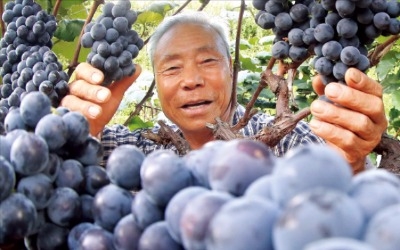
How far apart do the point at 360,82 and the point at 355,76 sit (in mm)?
27

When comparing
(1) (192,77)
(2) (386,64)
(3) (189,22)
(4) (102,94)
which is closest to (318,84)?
(4) (102,94)

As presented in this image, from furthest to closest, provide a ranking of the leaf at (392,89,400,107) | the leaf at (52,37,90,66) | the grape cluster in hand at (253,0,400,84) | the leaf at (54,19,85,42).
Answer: the leaf at (392,89,400,107)
the leaf at (52,37,90,66)
the leaf at (54,19,85,42)
the grape cluster in hand at (253,0,400,84)

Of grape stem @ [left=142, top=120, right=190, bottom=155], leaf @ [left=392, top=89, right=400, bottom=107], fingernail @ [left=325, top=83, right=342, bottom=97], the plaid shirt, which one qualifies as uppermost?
fingernail @ [left=325, top=83, right=342, bottom=97]

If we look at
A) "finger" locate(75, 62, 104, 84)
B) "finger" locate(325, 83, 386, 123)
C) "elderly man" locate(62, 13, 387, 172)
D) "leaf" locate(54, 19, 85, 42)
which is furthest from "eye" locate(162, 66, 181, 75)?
"finger" locate(325, 83, 386, 123)

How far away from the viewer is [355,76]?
1185 mm

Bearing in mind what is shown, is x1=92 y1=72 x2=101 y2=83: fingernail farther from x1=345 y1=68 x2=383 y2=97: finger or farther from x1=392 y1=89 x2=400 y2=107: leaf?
x1=392 y1=89 x2=400 y2=107: leaf

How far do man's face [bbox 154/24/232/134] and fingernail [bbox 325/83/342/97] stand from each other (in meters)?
0.82

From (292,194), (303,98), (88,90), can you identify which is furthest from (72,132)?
(303,98)

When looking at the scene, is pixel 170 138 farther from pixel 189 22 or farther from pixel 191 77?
pixel 189 22

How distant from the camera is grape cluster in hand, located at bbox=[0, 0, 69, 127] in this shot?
1435 mm

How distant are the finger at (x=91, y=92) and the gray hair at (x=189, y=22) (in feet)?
2.41

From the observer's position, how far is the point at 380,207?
383 millimetres

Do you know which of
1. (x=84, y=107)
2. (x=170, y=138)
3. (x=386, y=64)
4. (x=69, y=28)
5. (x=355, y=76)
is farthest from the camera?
(x=386, y=64)

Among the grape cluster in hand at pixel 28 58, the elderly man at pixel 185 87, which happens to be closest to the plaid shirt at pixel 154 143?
the elderly man at pixel 185 87
